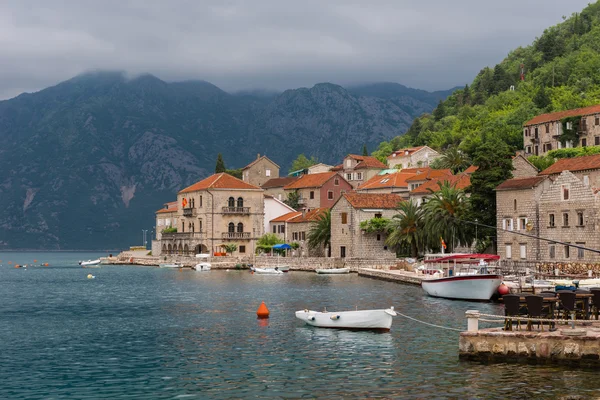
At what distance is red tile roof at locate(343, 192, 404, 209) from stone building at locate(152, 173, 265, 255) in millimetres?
23812

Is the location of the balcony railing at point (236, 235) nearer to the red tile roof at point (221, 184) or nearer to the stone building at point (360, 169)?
the red tile roof at point (221, 184)

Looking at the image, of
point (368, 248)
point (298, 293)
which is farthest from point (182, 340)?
point (368, 248)

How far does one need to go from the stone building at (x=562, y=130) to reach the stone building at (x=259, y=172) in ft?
181

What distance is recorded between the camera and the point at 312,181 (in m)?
130

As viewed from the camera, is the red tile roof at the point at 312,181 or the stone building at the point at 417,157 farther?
the stone building at the point at 417,157

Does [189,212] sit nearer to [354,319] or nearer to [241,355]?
[354,319]

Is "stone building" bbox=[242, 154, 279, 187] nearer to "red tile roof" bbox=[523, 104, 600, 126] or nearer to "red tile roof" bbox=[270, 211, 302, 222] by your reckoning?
"red tile roof" bbox=[270, 211, 302, 222]

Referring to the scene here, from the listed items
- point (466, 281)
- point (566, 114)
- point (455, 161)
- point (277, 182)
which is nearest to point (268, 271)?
point (455, 161)

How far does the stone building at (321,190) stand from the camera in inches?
4978

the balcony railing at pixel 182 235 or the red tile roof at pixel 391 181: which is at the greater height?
the red tile roof at pixel 391 181

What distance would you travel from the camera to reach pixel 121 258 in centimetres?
14412

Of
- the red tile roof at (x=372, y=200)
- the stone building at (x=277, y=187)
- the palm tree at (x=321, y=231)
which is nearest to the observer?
the red tile roof at (x=372, y=200)

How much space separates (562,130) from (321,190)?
128ft

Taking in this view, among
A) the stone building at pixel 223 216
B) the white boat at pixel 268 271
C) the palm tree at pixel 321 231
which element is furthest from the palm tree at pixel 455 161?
the white boat at pixel 268 271
